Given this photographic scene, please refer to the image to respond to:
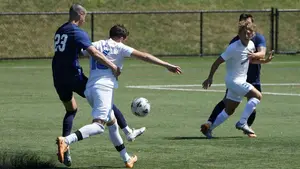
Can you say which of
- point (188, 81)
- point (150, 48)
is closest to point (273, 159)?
point (188, 81)

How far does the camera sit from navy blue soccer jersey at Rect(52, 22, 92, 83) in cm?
1341

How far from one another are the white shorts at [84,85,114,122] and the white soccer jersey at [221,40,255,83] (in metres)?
3.60

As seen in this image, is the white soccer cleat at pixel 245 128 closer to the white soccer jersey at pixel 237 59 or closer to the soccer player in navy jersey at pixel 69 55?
the white soccer jersey at pixel 237 59

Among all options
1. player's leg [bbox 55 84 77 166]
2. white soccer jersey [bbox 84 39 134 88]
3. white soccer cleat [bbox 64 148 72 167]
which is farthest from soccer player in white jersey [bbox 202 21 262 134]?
white soccer cleat [bbox 64 148 72 167]

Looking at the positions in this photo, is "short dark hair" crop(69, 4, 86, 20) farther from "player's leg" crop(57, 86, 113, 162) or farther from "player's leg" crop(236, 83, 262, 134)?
"player's leg" crop(236, 83, 262, 134)

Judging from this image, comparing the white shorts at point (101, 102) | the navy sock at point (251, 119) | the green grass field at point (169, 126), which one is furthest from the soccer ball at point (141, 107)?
the navy sock at point (251, 119)

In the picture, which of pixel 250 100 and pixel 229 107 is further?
pixel 250 100

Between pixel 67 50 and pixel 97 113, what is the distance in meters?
1.33

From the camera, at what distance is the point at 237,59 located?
52.5ft

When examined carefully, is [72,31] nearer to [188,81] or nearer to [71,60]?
[71,60]

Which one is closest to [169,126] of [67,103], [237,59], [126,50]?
[237,59]

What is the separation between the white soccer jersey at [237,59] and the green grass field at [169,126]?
0.98 m

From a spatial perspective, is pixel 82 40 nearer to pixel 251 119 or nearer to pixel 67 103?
pixel 67 103

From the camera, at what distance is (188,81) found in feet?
93.7
